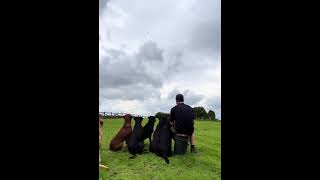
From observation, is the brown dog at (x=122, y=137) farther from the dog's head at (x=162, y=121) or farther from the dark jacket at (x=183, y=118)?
the dark jacket at (x=183, y=118)

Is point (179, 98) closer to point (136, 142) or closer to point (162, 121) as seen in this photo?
point (162, 121)

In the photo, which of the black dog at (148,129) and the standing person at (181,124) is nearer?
the standing person at (181,124)

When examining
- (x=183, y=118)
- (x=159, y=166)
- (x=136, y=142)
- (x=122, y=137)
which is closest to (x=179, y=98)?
(x=183, y=118)

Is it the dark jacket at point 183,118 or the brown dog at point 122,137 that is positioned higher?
the dark jacket at point 183,118

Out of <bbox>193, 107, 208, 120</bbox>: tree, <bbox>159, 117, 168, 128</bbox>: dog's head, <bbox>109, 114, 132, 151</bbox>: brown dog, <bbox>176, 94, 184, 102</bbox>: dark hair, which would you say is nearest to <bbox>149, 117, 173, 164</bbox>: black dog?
<bbox>159, 117, 168, 128</bbox>: dog's head

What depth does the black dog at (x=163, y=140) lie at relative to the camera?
652 centimetres

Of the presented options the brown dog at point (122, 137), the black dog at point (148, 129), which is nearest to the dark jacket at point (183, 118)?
the black dog at point (148, 129)

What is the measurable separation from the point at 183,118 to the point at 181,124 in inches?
5.8

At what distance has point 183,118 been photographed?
7043mm

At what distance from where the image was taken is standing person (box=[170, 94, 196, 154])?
7.04m

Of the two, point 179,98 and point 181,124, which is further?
point 179,98
